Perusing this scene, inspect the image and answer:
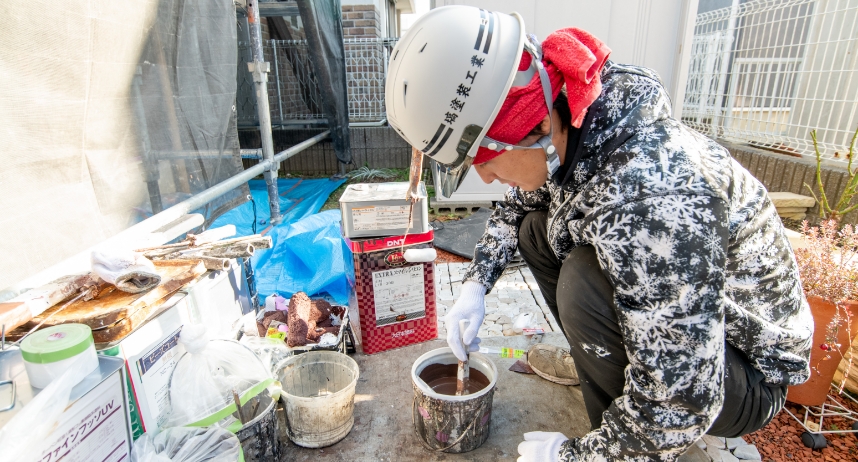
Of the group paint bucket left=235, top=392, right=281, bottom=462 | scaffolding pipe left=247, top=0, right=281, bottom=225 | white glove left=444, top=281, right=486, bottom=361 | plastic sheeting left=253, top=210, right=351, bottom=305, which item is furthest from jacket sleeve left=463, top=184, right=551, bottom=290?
scaffolding pipe left=247, top=0, right=281, bottom=225

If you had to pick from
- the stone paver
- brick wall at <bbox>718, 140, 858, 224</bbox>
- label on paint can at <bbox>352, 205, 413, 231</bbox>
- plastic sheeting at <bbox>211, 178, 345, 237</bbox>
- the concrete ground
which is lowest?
the concrete ground

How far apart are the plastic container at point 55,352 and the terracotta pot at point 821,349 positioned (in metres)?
2.47

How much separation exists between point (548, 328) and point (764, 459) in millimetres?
1048

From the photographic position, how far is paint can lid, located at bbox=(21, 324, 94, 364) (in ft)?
3.50

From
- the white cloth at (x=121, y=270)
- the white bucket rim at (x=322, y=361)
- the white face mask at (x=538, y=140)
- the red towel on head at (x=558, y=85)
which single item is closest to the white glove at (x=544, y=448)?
the white bucket rim at (x=322, y=361)

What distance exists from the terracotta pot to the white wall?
3.03 metres

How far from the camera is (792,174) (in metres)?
3.90

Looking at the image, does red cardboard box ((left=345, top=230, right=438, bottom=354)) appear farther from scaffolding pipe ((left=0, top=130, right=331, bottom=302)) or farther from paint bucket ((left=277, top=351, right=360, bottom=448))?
scaffolding pipe ((left=0, top=130, right=331, bottom=302))

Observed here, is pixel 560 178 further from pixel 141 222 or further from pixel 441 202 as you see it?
pixel 441 202

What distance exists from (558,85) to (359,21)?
6.92 meters

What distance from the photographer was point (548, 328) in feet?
8.18

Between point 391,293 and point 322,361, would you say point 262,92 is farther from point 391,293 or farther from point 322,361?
point 322,361

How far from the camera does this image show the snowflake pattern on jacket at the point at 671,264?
38.8 inches

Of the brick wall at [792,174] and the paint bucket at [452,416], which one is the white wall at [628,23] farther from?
the paint bucket at [452,416]
